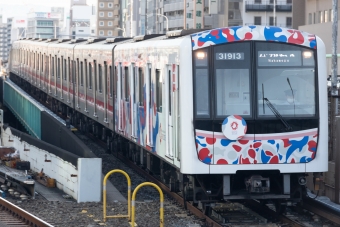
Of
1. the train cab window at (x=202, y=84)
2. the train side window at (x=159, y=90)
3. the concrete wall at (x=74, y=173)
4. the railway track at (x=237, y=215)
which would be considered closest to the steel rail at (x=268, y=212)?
the railway track at (x=237, y=215)

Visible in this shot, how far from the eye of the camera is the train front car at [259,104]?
11.2m

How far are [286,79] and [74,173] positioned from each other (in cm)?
431

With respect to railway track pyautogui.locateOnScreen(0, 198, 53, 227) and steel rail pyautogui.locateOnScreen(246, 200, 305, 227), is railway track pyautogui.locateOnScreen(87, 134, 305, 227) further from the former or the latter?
railway track pyautogui.locateOnScreen(0, 198, 53, 227)

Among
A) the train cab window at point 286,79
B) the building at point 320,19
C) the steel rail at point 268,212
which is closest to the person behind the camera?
the steel rail at point 268,212

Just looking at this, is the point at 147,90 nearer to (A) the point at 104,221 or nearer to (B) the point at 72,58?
(A) the point at 104,221

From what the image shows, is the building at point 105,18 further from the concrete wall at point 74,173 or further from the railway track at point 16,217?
the railway track at point 16,217

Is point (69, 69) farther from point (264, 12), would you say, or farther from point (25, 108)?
point (264, 12)

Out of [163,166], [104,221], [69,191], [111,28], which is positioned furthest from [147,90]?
[111,28]

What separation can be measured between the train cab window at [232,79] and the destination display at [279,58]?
0.60ft

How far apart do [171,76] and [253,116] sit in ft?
4.62

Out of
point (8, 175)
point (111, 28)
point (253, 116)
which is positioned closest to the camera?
point (253, 116)

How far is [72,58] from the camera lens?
26.3 meters

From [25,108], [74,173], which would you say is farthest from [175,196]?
[25,108]

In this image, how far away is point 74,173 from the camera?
14.0 meters
